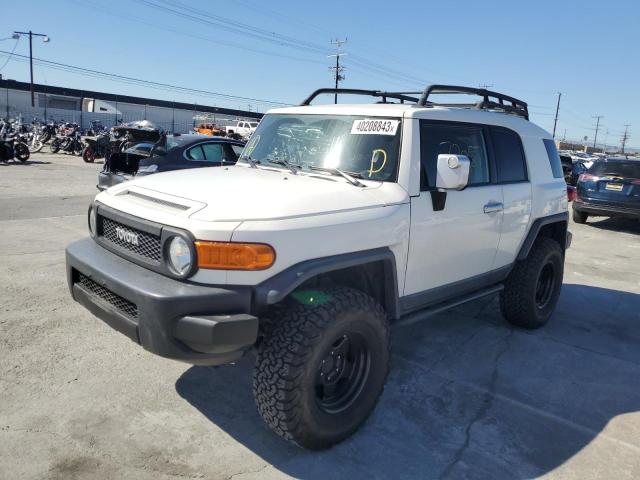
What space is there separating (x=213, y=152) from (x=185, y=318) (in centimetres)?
766

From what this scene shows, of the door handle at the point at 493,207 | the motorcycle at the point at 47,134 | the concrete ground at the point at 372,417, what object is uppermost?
Result: the door handle at the point at 493,207

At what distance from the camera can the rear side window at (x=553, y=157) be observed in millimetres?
4948

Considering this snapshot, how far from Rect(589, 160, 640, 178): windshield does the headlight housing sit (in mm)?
11585

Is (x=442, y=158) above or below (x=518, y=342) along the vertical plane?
above

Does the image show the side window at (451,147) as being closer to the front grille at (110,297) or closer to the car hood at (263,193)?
the car hood at (263,193)

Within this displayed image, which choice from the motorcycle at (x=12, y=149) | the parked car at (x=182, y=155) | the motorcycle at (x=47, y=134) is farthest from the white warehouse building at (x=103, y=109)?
the parked car at (x=182, y=155)

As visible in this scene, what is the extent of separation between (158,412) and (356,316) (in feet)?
4.63

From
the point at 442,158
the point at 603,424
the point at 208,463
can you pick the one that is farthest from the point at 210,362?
the point at 603,424

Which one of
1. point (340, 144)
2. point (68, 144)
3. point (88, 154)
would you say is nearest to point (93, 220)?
point (340, 144)

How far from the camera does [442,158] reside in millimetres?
3092

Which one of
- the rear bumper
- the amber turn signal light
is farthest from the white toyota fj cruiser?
the rear bumper

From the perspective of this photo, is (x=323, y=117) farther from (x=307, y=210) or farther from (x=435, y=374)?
(x=435, y=374)

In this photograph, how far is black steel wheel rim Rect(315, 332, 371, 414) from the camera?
2.93m

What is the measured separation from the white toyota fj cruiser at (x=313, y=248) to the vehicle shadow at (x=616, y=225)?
9299 millimetres
